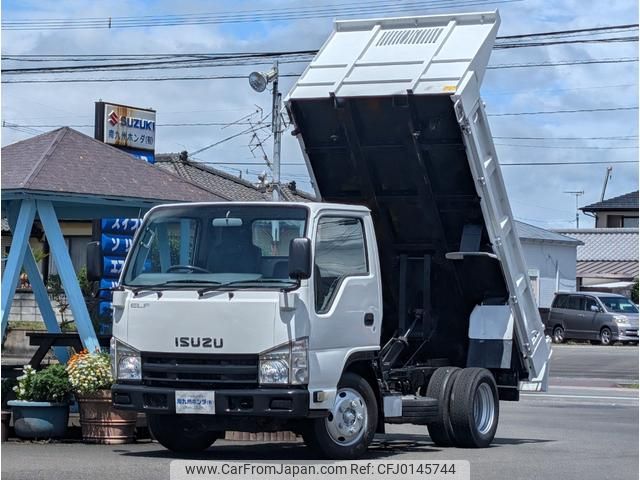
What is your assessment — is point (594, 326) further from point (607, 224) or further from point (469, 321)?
point (607, 224)

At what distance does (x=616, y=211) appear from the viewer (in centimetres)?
7981

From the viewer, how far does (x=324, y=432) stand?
11.5 meters

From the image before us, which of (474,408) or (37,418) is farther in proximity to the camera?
(37,418)

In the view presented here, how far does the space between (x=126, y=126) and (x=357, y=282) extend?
86.3 feet

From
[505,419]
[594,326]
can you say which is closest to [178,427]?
[505,419]

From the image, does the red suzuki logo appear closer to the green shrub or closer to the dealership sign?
the dealership sign

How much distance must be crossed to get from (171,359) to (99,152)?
213 inches

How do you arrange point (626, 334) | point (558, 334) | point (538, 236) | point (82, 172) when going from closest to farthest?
point (82, 172)
point (626, 334)
point (558, 334)
point (538, 236)

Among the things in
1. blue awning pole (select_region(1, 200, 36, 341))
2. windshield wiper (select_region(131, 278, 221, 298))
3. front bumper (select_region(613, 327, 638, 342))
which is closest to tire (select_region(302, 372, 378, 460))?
windshield wiper (select_region(131, 278, 221, 298))

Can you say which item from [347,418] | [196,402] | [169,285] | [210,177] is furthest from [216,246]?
[210,177]

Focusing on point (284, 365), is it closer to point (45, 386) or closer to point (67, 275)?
point (45, 386)

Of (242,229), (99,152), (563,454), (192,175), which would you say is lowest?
(563,454)

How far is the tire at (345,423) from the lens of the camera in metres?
11.5

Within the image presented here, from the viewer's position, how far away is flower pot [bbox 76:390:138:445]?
13391 mm
